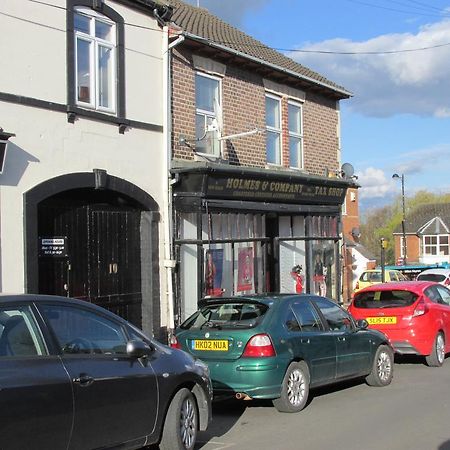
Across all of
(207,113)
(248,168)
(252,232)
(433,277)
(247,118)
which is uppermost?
(247,118)

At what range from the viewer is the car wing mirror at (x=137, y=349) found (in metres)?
5.53

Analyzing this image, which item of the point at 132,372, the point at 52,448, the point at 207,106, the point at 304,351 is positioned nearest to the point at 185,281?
the point at 207,106

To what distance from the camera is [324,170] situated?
18750mm

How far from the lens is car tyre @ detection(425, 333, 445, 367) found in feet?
37.6

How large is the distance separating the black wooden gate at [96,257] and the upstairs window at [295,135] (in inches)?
236

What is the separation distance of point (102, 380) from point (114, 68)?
8019 millimetres

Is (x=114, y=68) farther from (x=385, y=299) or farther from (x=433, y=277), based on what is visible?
(x=433, y=277)

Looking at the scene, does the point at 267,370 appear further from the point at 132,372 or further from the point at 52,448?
the point at 52,448

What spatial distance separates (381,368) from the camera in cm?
978

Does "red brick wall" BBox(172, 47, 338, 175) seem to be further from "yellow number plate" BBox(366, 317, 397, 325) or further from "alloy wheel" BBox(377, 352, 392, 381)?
"alloy wheel" BBox(377, 352, 392, 381)

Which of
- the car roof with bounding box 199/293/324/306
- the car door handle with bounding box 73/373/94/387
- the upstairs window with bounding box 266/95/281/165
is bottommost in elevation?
the car door handle with bounding box 73/373/94/387

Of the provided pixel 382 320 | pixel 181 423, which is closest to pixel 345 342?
pixel 382 320

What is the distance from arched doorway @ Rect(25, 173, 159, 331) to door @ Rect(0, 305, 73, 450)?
5412 millimetres

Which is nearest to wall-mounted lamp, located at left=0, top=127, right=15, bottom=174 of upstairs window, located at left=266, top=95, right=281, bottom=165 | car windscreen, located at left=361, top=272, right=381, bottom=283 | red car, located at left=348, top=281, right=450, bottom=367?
red car, located at left=348, top=281, right=450, bottom=367
